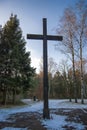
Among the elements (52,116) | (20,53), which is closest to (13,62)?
(20,53)

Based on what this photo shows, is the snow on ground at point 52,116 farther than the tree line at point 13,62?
No

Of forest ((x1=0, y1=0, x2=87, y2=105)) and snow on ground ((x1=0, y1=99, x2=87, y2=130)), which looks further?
forest ((x1=0, y1=0, x2=87, y2=105))

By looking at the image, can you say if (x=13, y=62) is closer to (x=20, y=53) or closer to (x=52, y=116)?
(x=20, y=53)

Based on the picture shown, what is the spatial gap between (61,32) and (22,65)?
20.4 ft

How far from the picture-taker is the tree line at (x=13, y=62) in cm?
2612

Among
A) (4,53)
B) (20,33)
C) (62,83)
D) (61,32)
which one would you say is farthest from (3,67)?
(62,83)

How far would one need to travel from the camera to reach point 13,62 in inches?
1037

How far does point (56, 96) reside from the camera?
6100 centimetres

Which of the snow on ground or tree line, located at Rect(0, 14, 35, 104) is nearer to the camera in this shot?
the snow on ground

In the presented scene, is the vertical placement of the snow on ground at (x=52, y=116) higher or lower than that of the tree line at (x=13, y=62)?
lower

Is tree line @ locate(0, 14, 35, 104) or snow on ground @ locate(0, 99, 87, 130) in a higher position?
tree line @ locate(0, 14, 35, 104)

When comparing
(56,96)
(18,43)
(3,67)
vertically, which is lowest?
(56,96)

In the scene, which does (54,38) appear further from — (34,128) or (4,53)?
(4,53)

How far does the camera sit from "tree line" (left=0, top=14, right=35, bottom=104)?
26.1m
